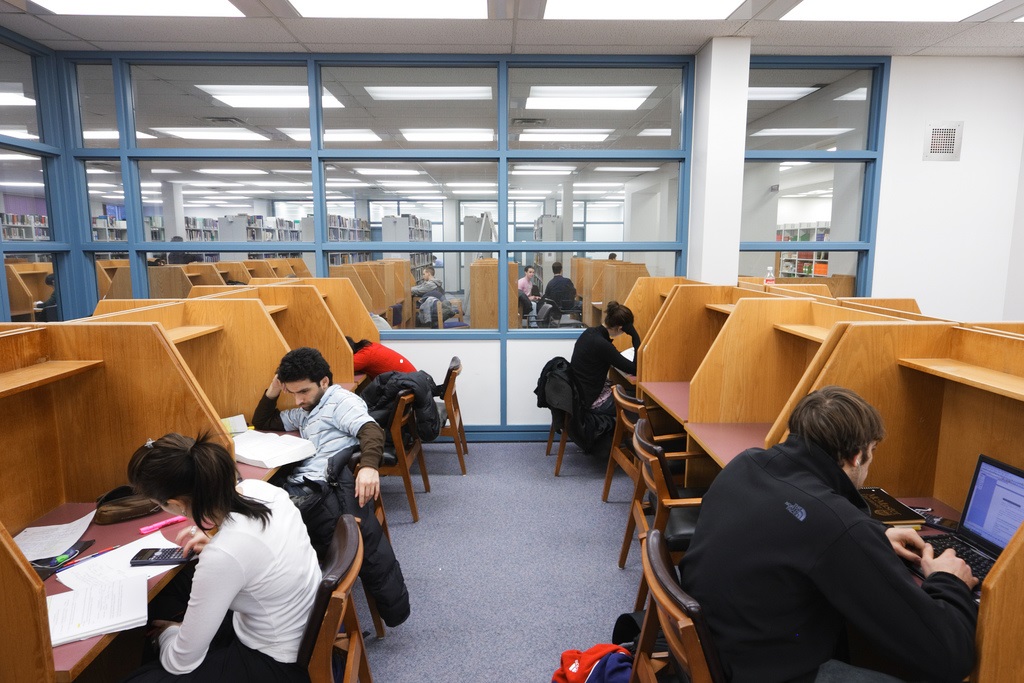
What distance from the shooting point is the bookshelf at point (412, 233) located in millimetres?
4480

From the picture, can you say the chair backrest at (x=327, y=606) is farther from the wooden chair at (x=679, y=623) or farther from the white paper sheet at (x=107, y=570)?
the wooden chair at (x=679, y=623)

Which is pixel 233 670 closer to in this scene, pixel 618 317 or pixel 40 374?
pixel 40 374

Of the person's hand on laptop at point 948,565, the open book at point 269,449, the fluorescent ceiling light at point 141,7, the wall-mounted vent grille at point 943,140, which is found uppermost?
the fluorescent ceiling light at point 141,7

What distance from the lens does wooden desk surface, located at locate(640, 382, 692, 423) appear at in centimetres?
279

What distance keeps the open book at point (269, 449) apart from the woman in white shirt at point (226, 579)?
807mm

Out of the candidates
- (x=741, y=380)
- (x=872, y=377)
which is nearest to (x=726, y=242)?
(x=741, y=380)

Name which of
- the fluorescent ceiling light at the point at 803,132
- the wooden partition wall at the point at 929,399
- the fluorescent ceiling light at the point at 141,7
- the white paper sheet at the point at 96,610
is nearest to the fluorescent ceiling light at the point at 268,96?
the fluorescent ceiling light at the point at 141,7

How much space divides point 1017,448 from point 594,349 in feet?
6.90

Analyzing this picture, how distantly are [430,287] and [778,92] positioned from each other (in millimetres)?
3019

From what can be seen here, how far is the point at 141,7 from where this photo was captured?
319cm

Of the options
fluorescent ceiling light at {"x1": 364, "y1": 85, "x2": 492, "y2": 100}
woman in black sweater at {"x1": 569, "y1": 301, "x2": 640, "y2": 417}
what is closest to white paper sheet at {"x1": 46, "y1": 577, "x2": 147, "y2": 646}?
woman in black sweater at {"x1": 569, "y1": 301, "x2": 640, "y2": 417}

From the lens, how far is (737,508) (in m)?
1.27

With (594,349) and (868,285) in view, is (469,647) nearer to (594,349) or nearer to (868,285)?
(594,349)

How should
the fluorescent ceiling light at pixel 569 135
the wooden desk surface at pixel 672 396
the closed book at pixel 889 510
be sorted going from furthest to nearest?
1. the fluorescent ceiling light at pixel 569 135
2. the wooden desk surface at pixel 672 396
3. the closed book at pixel 889 510
